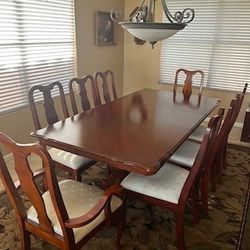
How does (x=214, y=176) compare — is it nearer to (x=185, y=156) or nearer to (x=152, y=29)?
(x=185, y=156)

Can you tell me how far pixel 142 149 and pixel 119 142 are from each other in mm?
182

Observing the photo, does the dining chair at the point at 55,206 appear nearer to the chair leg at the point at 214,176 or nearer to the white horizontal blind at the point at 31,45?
the chair leg at the point at 214,176

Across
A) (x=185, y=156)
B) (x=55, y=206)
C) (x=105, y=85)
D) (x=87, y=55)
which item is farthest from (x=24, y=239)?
(x=87, y=55)

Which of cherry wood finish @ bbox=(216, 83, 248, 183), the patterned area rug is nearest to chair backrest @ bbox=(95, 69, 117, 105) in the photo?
the patterned area rug

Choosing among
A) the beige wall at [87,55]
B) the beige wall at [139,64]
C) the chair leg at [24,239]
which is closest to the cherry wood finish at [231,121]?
the chair leg at [24,239]

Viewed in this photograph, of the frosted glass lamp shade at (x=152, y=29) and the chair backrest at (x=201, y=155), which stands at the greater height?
the frosted glass lamp shade at (x=152, y=29)

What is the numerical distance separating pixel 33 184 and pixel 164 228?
119 cm

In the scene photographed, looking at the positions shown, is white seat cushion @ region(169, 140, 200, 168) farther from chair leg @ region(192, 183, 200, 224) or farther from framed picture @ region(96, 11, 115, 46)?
framed picture @ region(96, 11, 115, 46)

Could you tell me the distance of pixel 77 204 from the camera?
60.8 inches

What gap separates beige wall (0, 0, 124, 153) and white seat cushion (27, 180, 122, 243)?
1571mm

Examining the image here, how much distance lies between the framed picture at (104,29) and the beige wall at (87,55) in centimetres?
7

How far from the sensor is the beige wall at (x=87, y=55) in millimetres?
3020

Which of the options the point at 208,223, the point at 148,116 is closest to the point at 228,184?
the point at 208,223

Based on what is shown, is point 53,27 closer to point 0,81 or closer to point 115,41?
point 0,81
